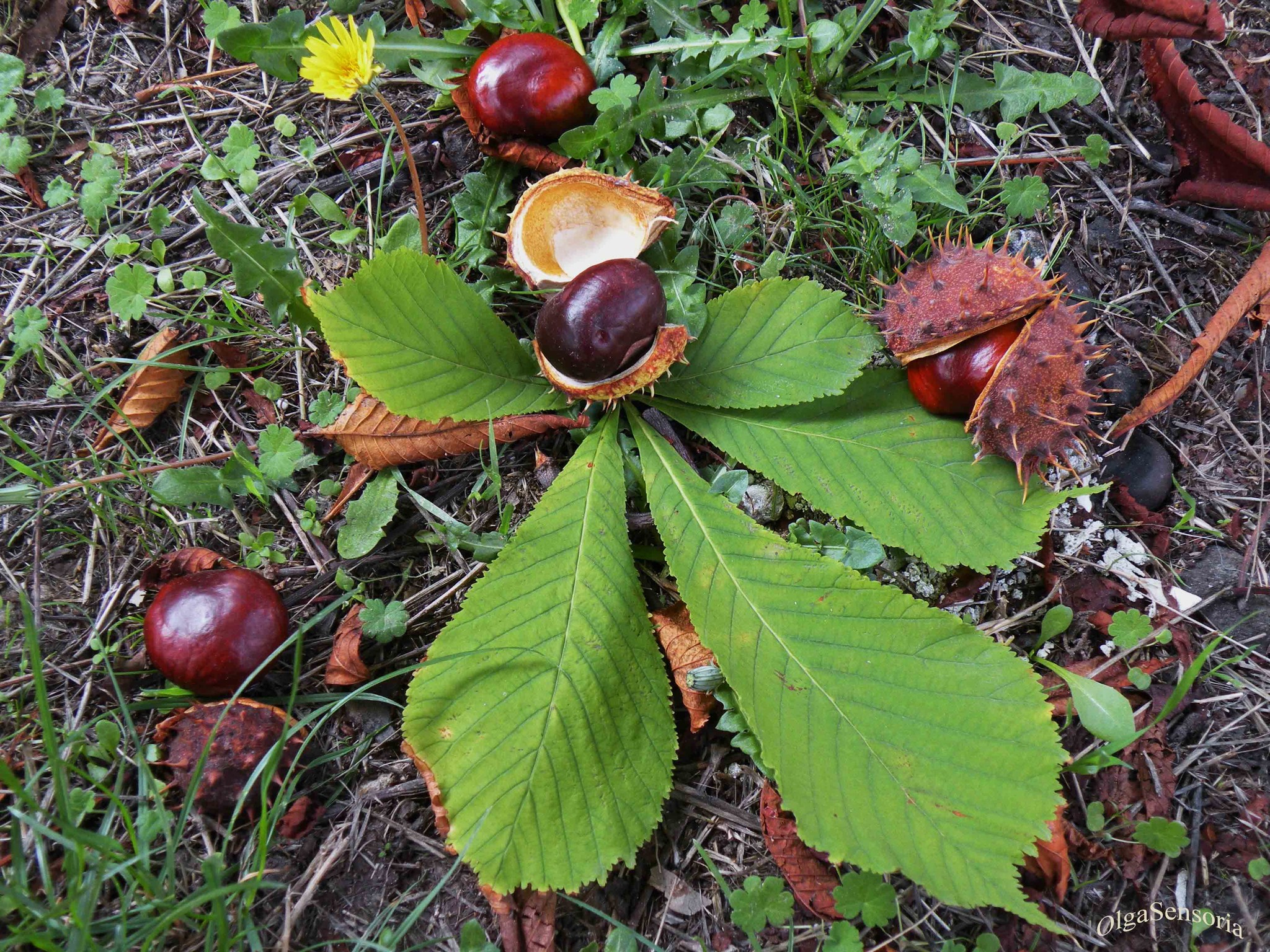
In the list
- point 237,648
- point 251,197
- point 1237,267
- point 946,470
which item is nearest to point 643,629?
point 946,470

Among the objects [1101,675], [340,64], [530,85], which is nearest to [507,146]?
[530,85]

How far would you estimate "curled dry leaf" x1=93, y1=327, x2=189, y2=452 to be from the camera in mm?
1822

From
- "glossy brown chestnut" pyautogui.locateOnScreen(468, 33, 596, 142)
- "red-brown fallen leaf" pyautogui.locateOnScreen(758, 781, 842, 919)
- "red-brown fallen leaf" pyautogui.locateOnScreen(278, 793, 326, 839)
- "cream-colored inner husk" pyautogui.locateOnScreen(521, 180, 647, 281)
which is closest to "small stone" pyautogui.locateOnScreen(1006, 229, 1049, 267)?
"cream-colored inner husk" pyautogui.locateOnScreen(521, 180, 647, 281)

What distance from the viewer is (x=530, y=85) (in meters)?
1.78

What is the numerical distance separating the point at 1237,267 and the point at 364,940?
2.30 m

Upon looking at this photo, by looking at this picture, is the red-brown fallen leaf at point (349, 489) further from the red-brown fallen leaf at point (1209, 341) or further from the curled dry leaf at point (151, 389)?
the red-brown fallen leaf at point (1209, 341)

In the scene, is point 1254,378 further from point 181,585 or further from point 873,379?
point 181,585

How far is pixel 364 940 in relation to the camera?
4.82 ft

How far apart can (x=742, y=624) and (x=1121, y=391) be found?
995 millimetres

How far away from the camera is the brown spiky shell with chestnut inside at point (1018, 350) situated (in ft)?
4.99

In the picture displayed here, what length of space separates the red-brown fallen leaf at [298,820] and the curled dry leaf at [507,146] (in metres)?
1.43

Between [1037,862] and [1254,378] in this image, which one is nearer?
[1037,862]

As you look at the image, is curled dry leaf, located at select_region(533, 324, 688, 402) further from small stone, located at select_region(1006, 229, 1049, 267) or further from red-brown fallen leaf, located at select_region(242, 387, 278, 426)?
small stone, located at select_region(1006, 229, 1049, 267)

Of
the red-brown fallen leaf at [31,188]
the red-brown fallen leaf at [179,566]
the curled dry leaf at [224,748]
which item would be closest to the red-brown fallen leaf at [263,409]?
the red-brown fallen leaf at [179,566]
